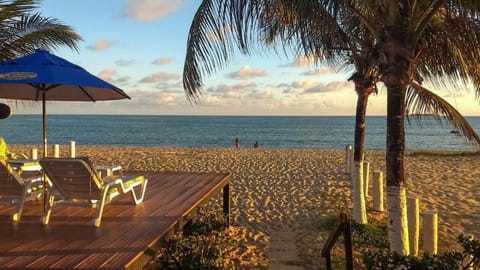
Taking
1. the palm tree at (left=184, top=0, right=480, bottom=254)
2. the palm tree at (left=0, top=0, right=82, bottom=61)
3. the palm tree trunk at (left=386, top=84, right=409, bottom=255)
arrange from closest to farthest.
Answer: the palm tree at (left=184, top=0, right=480, bottom=254), the palm tree trunk at (left=386, top=84, right=409, bottom=255), the palm tree at (left=0, top=0, right=82, bottom=61)

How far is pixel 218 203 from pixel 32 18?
6.38 m

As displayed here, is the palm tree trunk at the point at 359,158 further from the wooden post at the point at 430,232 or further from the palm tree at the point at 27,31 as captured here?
the palm tree at the point at 27,31

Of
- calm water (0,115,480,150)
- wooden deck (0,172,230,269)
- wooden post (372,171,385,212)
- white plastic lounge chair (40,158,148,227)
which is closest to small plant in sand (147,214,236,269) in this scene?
wooden deck (0,172,230,269)

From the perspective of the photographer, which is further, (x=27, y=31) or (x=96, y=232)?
(x=27, y=31)

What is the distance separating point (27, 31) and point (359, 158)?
8.21 metres

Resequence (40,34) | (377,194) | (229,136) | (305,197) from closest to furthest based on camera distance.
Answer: (377,194)
(305,197)
(40,34)
(229,136)

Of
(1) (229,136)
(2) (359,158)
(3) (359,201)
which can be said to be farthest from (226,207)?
(1) (229,136)

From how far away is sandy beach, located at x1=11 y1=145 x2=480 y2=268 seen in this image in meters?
6.40

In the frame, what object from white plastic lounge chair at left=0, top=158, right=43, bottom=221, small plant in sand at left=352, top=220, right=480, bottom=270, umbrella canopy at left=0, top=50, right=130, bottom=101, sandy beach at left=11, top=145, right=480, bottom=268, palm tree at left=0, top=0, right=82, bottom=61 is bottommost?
sandy beach at left=11, top=145, right=480, bottom=268

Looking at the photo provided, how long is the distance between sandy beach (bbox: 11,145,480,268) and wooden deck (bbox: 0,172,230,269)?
49.8 inches

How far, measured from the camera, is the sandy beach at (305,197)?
6398mm

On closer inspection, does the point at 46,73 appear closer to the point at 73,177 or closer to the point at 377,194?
the point at 73,177

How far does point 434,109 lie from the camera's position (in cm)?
596

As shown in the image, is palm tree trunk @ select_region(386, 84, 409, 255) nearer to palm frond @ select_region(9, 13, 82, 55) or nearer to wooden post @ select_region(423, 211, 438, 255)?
wooden post @ select_region(423, 211, 438, 255)
